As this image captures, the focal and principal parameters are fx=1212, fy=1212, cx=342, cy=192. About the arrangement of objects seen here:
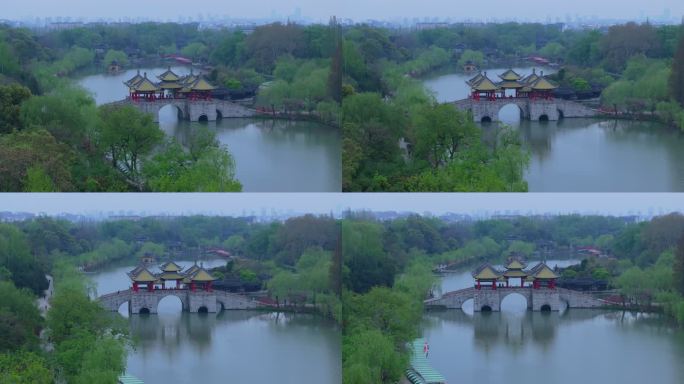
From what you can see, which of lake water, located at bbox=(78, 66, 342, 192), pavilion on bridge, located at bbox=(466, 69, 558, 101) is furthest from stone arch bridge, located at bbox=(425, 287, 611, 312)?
pavilion on bridge, located at bbox=(466, 69, 558, 101)

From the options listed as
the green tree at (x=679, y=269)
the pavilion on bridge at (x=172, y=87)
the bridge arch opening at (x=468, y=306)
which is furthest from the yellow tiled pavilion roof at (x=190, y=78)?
the green tree at (x=679, y=269)

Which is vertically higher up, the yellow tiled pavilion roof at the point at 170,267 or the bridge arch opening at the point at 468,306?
the yellow tiled pavilion roof at the point at 170,267

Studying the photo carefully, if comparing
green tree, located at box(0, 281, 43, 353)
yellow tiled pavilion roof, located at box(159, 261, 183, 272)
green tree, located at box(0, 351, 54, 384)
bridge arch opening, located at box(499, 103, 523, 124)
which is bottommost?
green tree, located at box(0, 351, 54, 384)

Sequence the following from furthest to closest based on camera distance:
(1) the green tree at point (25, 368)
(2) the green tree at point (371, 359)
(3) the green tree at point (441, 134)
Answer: (3) the green tree at point (441, 134), (2) the green tree at point (371, 359), (1) the green tree at point (25, 368)

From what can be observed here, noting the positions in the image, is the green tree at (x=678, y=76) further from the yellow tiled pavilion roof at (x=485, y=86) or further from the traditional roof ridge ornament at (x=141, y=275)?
the traditional roof ridge ornament at (x=141, y=275)

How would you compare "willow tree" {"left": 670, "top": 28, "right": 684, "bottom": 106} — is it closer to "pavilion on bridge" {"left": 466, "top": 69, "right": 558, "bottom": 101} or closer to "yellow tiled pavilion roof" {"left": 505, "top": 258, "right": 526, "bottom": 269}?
"pavilion on bridge" {"left": 466, "top": 69, "right": 558, "bottom": 101}

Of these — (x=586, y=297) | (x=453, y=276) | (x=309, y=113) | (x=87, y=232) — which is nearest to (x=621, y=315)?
(x=586, y=297)

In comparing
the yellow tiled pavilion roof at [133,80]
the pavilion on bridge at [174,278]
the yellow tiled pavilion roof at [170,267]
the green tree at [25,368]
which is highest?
the yellow tiled pavilion roof at [133,80]
